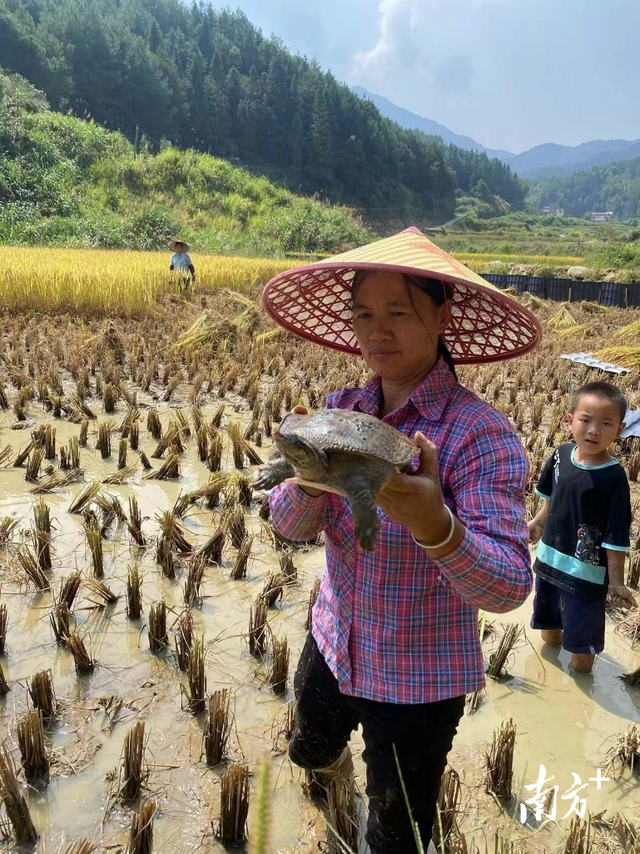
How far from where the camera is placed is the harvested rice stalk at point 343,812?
5.71 feet

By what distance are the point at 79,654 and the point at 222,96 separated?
66.6m

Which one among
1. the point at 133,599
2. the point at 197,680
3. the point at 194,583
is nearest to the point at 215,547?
the point at 194,583

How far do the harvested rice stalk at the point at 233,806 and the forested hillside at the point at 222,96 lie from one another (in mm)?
53261

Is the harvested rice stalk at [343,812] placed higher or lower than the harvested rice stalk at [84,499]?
lower

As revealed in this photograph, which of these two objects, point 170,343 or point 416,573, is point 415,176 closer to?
point 170,343

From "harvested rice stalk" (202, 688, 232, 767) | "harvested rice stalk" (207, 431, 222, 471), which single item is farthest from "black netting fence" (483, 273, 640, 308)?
"harvested rice stalk" (202, 688, 232, 767)

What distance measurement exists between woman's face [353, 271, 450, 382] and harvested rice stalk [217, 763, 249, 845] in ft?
4.50

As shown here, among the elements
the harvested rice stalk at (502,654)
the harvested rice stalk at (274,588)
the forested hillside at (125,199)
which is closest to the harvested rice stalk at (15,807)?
the harvested rice stalk at (274,588)

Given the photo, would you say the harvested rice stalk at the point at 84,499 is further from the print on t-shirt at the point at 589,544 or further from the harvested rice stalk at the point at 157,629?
the print on t-shirt at the point at 589,544

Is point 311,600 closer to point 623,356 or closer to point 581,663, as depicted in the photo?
point 581,663

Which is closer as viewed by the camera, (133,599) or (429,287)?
(429,287)

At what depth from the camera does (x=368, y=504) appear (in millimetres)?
1104

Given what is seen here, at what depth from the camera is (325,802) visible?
1.93m

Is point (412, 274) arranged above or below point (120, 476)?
above
